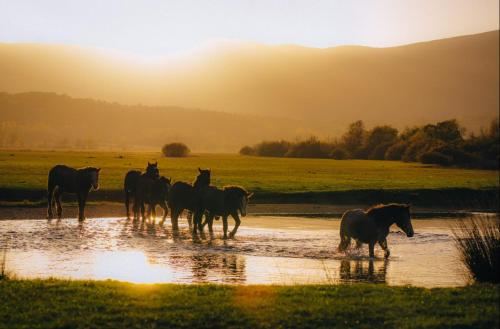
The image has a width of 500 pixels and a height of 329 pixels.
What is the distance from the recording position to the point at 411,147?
282 feet

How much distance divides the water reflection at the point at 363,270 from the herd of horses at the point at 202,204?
96 cm

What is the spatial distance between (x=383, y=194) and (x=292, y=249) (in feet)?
66.5

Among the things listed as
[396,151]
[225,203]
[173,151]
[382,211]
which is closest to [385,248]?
[382,211]

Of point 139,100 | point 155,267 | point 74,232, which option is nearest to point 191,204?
point 74,232

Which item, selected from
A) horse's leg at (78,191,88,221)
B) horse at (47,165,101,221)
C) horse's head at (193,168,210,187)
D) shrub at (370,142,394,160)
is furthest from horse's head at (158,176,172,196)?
shrub at (370,142,394,160)

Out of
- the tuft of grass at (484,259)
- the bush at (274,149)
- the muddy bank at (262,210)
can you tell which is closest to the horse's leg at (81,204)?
the muddy bank at (262,210)

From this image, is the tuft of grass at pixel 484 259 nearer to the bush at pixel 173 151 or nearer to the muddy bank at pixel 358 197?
the muddy bank at pixel 358 197

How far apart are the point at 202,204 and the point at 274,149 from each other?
7856 cm

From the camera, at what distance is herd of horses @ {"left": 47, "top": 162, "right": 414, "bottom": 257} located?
66.2 feet

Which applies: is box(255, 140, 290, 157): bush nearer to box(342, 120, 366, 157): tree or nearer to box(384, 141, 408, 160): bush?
box(342, 120, 366, 157): tree

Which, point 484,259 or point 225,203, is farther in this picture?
point 225,203

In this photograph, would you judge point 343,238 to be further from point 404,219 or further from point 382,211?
point 404,219

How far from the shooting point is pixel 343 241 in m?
20.5

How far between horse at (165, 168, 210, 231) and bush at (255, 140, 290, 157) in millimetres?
74635
